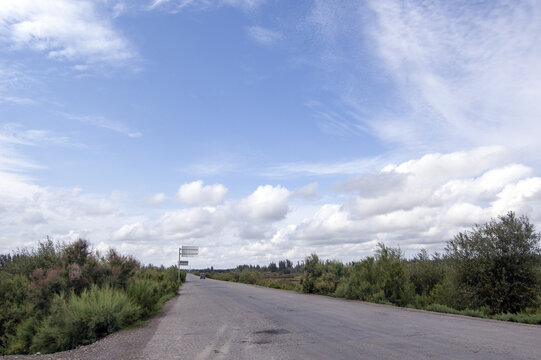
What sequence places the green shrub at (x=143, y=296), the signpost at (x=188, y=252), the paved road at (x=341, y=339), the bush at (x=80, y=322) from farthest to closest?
1. the signpost at (x=188, y=252)
2. the green shrub at (x=143, y=296)
3. the bush at (x=80, y=322)
4. the paved road at (x=341, y=339)

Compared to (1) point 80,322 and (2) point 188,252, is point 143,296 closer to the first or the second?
(1) point 80,322

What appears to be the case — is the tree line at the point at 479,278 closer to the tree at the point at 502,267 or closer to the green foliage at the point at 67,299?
the tree at the point at 502,267

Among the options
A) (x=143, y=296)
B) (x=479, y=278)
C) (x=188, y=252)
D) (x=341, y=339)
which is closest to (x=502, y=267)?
(x=479, y=278)

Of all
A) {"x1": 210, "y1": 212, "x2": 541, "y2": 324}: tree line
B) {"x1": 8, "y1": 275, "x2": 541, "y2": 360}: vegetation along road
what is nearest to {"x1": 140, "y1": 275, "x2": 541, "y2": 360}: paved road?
{"x1": 8, "y1": 275, "x2": 541, "y2": 360}: vegetation along road

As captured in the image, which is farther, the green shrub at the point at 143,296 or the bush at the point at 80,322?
the green shrub at the point at 143,296

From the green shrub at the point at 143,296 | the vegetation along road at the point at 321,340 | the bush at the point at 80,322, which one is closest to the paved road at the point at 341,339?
the vegetation along road at the point at 321,340

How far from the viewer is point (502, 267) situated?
16.8 metres

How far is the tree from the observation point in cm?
1622

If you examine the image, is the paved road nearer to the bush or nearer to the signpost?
the bush

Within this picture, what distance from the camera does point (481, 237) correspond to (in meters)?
18.0

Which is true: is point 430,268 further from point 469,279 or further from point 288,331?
point 288,331

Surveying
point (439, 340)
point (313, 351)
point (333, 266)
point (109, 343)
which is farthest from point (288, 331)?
point (333, 266)

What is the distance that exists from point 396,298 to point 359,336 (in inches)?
484

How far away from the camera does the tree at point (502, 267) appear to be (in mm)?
16219
